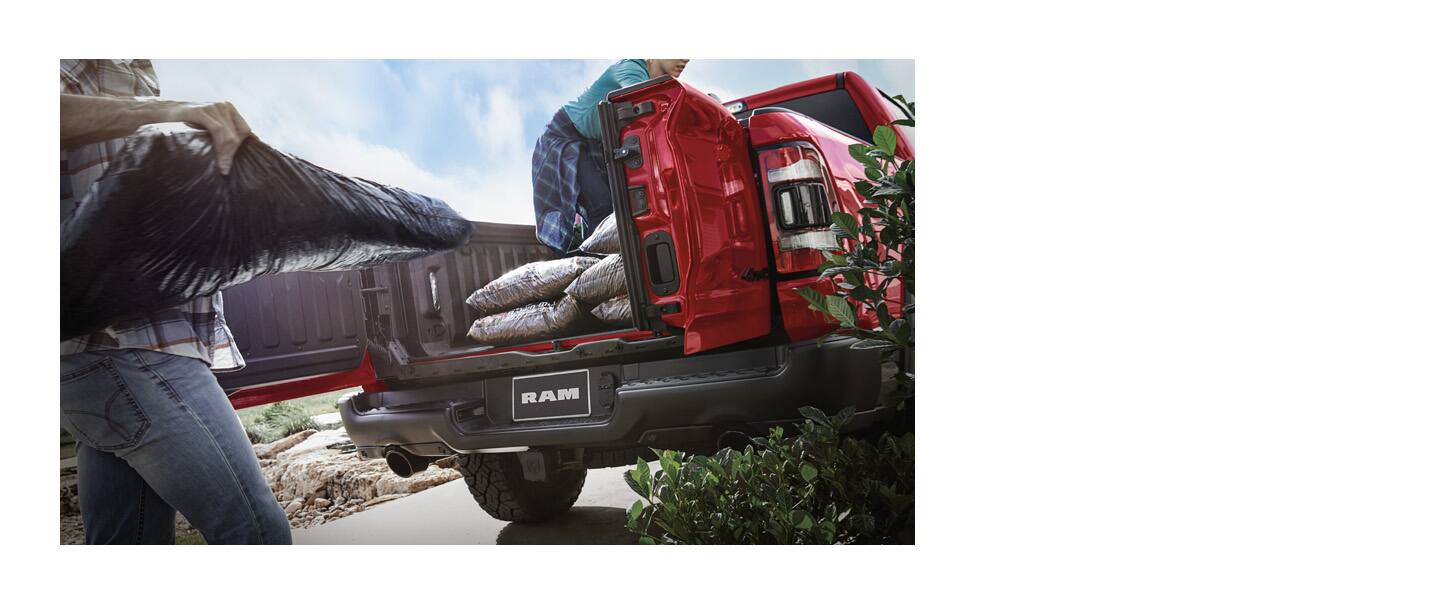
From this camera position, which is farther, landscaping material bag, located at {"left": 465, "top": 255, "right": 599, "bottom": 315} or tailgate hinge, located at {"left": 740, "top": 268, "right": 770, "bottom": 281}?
landscaping material bag, located at {"left": 465, "top": 255, "right": 599, "bottom": 315}

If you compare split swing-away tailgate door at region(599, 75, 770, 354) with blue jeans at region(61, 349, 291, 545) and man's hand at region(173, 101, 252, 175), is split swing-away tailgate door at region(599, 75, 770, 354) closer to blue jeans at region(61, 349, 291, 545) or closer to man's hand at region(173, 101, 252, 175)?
man's hand at region(173, 101, 252, 175)

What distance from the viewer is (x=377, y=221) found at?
2.50 metres

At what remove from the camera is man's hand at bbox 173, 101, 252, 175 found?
2.45 meters

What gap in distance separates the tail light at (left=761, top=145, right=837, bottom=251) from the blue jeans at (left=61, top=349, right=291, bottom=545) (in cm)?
162

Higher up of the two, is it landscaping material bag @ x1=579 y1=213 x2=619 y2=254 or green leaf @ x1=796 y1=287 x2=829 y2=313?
landscaping material bag @ x1=579 y1=213 x2=619 y2=254

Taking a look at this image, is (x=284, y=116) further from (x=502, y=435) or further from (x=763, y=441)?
(x=763, y=441)

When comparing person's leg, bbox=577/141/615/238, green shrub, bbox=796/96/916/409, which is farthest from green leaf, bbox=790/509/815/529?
person's leg, bbox=577/141/615/238

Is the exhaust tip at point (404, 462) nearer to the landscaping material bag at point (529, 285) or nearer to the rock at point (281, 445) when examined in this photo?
the rock at point (281, 445)

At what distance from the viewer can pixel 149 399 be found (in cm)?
239

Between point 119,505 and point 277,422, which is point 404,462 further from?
point 119,505

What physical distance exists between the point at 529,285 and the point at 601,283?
Result: 0.25 metres

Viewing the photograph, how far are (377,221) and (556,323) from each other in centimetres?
59

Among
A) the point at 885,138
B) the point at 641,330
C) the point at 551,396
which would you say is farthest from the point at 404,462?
the point at 885,138

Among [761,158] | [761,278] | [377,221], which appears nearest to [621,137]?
[761,158]
